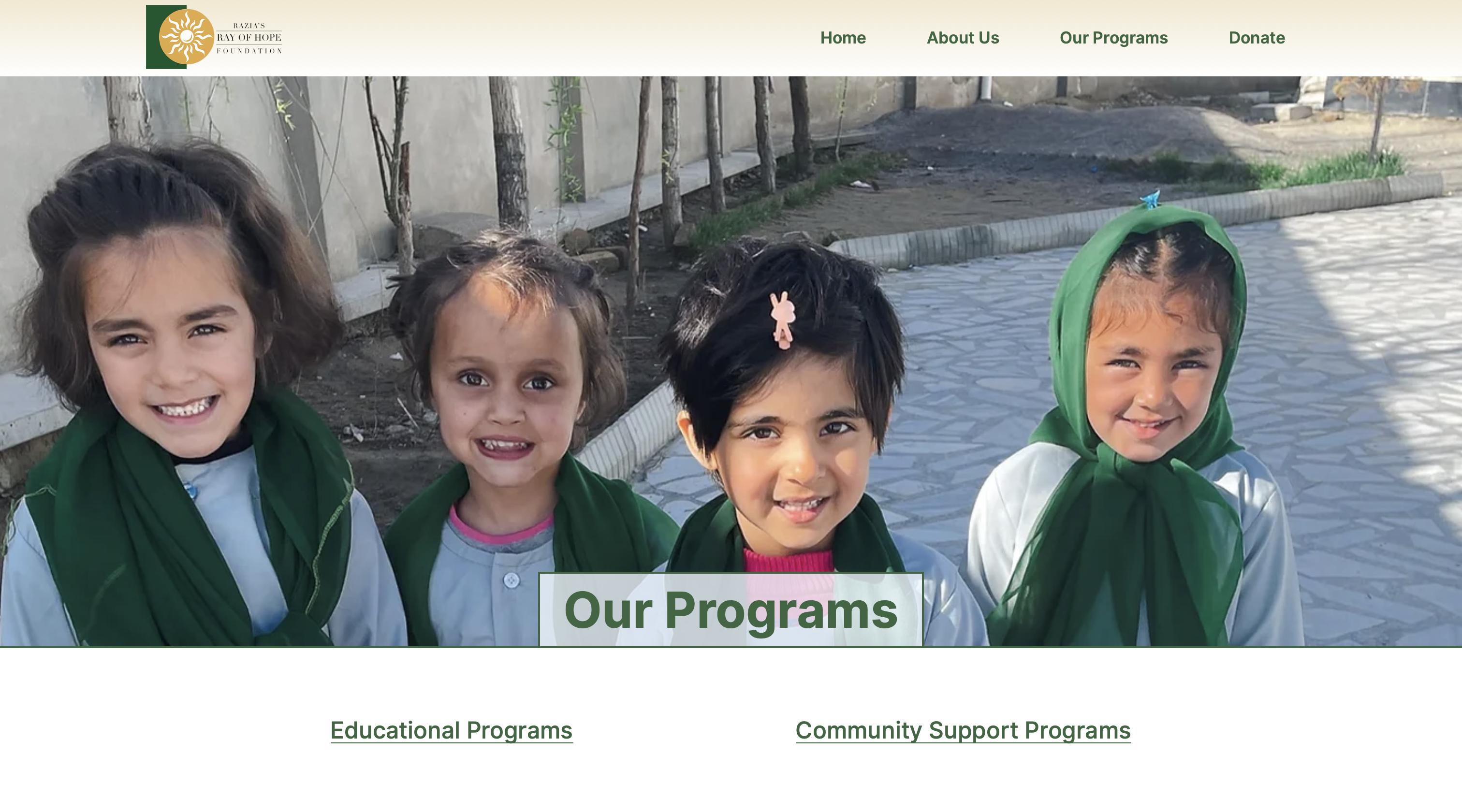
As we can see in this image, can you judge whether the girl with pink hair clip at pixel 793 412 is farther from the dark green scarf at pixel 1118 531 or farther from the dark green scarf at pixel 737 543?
the dark green scarf at pixel 1118 531

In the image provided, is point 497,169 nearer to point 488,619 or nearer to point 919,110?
point 488,619

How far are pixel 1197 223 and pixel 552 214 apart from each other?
8.94 ft

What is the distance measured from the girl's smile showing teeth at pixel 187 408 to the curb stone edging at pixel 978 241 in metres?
0.53

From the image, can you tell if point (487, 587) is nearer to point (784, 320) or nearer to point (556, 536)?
point (556, 536)

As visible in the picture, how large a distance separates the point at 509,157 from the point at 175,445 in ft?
5.45

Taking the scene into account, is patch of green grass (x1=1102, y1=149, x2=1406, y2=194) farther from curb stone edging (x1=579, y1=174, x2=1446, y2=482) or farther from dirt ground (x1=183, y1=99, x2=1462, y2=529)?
curb stone edging (x1=579, y1=174, x2=1446, y2=482)

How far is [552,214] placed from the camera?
3.86m

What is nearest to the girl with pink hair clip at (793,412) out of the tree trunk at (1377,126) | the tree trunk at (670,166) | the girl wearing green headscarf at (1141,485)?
the girl wearing green headscarf at (1141,485)

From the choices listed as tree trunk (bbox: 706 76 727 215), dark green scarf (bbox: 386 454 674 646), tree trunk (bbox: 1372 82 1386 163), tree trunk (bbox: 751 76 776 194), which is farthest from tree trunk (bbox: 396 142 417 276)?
tree trunk (bbox: 1372 82 1386 163)

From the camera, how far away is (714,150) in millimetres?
4242

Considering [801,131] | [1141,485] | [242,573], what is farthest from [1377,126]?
[242,573]

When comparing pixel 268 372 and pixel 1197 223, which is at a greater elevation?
pixel 1197 223

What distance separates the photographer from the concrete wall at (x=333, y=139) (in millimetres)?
2617

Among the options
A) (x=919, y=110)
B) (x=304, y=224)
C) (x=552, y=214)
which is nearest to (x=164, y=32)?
(x=304, y=224)
